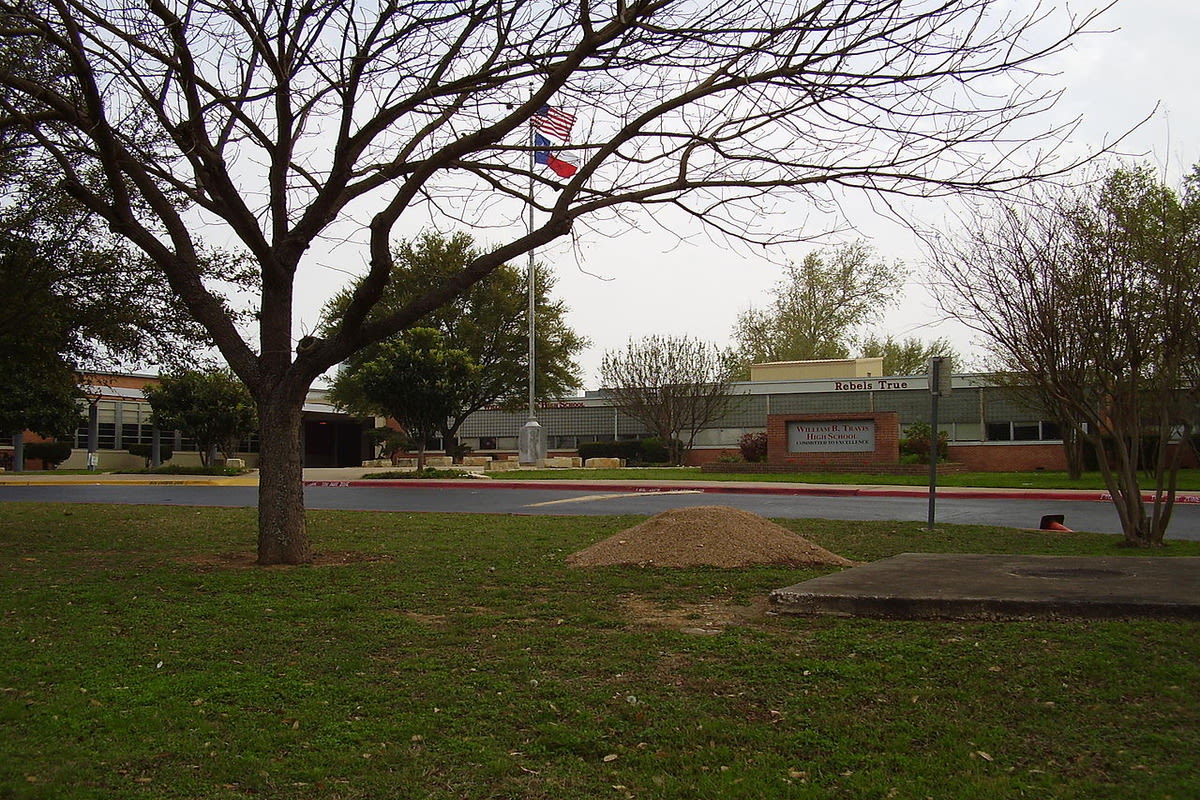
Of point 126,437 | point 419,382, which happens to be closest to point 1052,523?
point 419,382

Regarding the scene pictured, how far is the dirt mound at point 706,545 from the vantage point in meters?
9.38

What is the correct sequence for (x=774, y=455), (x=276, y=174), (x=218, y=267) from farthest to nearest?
(x=774, y=455)
(x=218, y=267)
(x=276, y=174)

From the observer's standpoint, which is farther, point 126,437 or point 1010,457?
point 126,437

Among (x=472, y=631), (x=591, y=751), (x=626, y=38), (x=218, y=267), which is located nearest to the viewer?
(x=591, y=751)

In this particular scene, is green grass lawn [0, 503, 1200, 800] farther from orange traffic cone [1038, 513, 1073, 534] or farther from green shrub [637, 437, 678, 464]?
green shrub [637, 437, 678, 464]

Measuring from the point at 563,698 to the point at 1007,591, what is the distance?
10.9ft

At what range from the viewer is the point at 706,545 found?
31.4 ft

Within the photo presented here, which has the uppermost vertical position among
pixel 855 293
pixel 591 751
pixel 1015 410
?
pixel 855 293

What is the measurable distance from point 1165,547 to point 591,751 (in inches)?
377

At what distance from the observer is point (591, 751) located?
428cm

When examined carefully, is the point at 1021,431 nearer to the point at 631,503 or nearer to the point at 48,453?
the point at 631,503

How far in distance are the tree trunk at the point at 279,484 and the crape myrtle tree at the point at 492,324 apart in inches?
1400

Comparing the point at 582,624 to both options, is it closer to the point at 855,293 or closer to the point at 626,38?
the point at 626,38

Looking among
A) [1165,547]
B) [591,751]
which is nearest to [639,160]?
[591,751]
